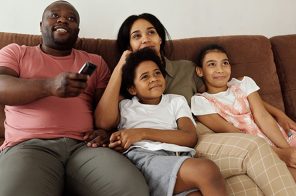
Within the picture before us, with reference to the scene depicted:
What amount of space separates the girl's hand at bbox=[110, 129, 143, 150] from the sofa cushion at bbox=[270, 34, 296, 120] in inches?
37.9

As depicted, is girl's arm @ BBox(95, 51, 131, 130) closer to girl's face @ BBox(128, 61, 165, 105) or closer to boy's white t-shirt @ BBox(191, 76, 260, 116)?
girl's face @ BBox(128, 61, 165, 105)

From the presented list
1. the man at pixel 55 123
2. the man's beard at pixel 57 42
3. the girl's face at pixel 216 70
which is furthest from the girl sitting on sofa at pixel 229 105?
the man's beard at pixel 57 42

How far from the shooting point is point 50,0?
1.82 metres

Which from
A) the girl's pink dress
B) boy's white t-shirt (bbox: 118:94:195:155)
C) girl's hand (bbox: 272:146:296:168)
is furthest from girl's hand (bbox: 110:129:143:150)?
girl's hand (bbox: 272:146:296:168)

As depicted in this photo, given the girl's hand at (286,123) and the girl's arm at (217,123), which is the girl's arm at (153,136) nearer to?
the girl's arm at (217,123)

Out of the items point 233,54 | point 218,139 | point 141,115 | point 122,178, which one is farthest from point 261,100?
point 122,178

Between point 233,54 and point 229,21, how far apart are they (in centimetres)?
42

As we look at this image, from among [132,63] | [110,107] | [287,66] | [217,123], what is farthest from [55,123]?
[287,66]

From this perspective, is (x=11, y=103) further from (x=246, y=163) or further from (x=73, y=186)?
(x=246, y=163)

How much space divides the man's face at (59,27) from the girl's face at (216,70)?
0.67 meters

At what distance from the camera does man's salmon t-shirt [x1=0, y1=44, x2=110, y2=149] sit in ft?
4.08

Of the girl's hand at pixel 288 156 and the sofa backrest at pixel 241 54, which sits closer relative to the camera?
the girl's hand at pixel 288 156

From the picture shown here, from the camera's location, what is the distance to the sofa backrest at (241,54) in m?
1.66

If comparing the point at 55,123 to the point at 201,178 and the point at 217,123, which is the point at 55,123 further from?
the point at 217,123
